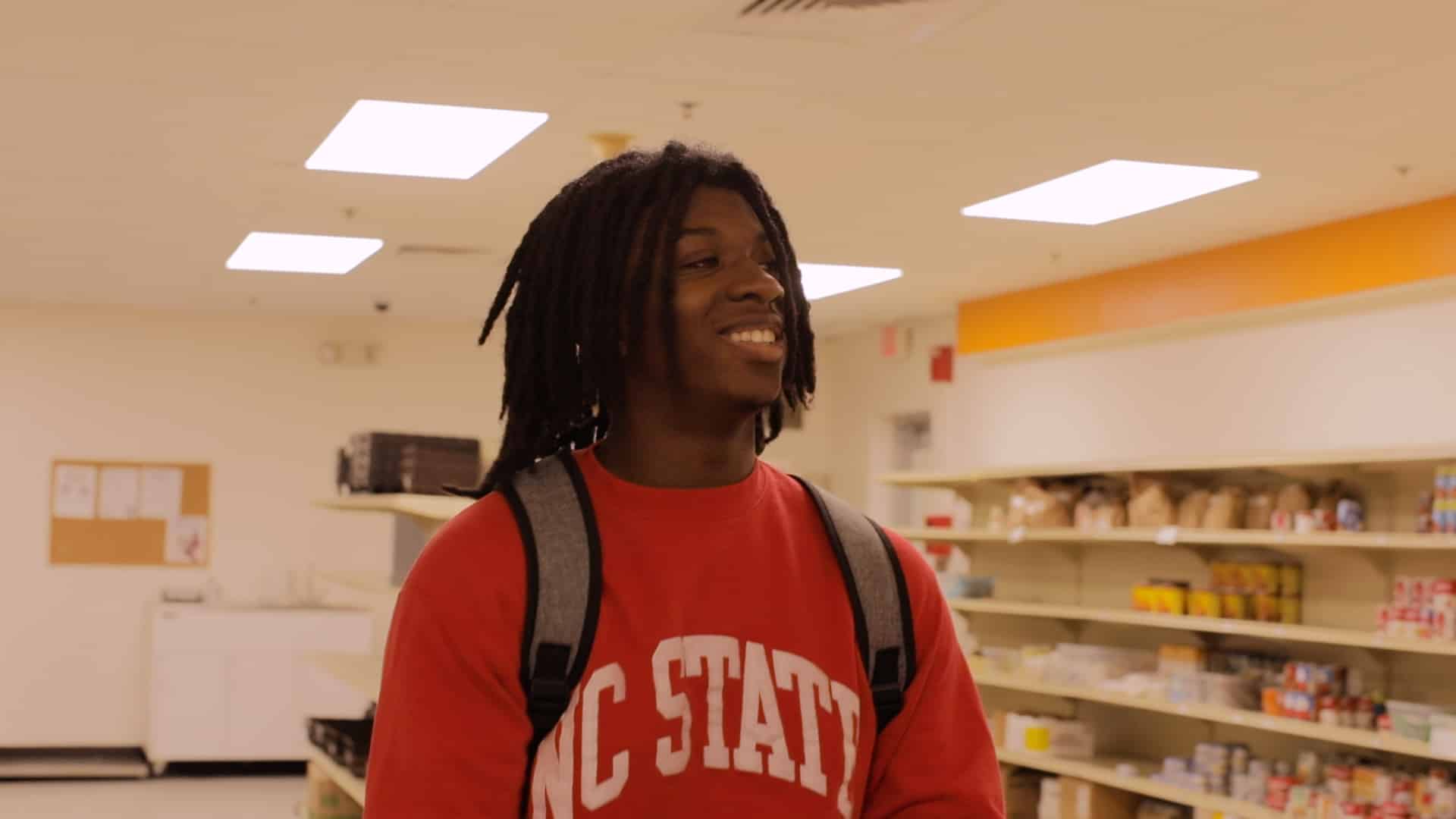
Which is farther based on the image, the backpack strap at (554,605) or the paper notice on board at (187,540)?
the paper notice on board at (187,540)

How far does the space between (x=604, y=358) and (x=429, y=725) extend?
28cm

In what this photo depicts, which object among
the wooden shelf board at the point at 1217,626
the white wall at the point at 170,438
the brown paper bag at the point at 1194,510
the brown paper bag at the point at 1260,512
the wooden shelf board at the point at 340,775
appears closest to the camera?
the wooden shelf board at the point at 340,775

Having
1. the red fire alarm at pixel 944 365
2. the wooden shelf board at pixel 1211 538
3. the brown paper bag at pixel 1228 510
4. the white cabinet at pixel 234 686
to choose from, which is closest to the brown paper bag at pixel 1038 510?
the wooden shelf board at pixel 1211 538

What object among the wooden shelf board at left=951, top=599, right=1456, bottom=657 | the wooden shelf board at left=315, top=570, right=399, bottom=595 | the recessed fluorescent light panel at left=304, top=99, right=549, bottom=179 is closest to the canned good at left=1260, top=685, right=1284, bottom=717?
the wooden shelf board at left=951, top=599, right=1456, bottom=657

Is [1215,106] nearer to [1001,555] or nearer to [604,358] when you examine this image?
[1001,555]

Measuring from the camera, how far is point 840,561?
1.23 metres

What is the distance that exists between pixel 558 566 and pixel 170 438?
9857mm

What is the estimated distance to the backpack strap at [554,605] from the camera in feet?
3.65

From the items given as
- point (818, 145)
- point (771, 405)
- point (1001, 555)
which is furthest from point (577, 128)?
point (771, 405)

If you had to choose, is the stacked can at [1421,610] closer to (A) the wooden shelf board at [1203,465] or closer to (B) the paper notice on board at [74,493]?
(A) the wooden shelf board at [1203,465]

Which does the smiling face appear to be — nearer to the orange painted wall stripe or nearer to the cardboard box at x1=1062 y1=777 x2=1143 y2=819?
the orange painted wall stripe

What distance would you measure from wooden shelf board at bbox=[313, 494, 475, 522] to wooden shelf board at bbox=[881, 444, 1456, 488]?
2616 mm

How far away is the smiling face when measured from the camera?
118 cm

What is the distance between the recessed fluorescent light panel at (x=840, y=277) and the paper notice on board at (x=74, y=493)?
14.4 ft
